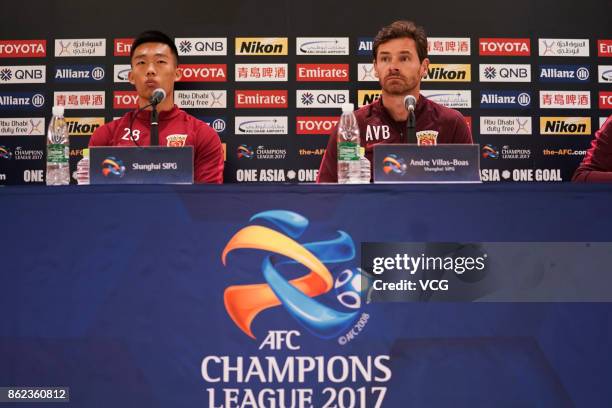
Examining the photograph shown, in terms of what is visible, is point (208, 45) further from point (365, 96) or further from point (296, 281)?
point (296, 281)

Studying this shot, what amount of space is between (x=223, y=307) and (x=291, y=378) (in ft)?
0.79

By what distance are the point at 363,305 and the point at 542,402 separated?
1.60 ft

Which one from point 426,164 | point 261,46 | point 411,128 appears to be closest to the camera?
point 426,164

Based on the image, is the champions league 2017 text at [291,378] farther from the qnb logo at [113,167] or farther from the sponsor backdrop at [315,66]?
the sponsor backdrop at [315,66]

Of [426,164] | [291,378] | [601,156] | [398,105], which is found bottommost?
[291,378]

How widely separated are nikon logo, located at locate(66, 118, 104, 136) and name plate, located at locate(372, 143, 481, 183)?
3047 millimetres

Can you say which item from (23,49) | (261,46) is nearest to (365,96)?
(261,46)

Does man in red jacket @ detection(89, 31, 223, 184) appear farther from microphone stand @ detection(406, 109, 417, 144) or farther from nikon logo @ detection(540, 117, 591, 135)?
nikon logo @ detection(540, 117, 591, 135)

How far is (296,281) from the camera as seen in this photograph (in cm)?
145

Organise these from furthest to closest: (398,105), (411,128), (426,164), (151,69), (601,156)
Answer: (151,69)
(398,105)
(601,156)
(411,128)
(426,164)

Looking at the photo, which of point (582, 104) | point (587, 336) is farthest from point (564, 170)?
point (587, 336)

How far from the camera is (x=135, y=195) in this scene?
1.49m

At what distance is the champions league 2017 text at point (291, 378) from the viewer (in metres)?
1.44

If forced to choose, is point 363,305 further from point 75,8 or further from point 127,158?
point 75,8
